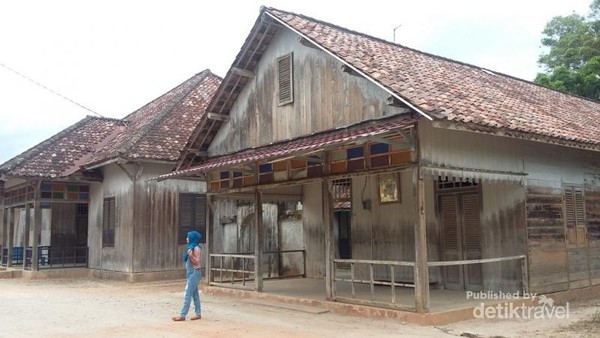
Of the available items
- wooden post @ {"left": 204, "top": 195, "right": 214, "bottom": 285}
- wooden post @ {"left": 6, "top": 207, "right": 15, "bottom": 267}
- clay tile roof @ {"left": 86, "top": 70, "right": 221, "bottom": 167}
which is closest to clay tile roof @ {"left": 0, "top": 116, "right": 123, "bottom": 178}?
clay tile roof @ {"left": 86, "top": 70, "right": 221, "bottom": 167}

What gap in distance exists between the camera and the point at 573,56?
30.0 metres

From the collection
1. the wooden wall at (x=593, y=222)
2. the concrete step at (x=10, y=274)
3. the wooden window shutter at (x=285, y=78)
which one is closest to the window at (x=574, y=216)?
the wooden wall at (x=593, y=222)

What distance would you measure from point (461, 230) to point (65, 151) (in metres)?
14.5

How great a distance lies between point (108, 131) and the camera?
2200cm

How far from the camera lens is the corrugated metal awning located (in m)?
9.05

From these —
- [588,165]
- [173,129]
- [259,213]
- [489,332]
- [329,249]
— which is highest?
[173,129]

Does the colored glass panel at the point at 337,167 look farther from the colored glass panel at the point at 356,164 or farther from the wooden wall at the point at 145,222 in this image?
the wooden wall at the point at 145,222

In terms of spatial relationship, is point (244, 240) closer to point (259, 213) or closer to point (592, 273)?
point (259, 213)

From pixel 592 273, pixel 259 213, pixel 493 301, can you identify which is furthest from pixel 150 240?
pixel 592 273

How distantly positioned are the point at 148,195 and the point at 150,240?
1398 millimetres

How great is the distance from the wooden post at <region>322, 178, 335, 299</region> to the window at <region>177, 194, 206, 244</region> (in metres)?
8.41

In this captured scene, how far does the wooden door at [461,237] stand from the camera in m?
11.6

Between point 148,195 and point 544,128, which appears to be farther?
point 148,195

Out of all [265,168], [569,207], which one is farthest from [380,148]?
[569,207]
